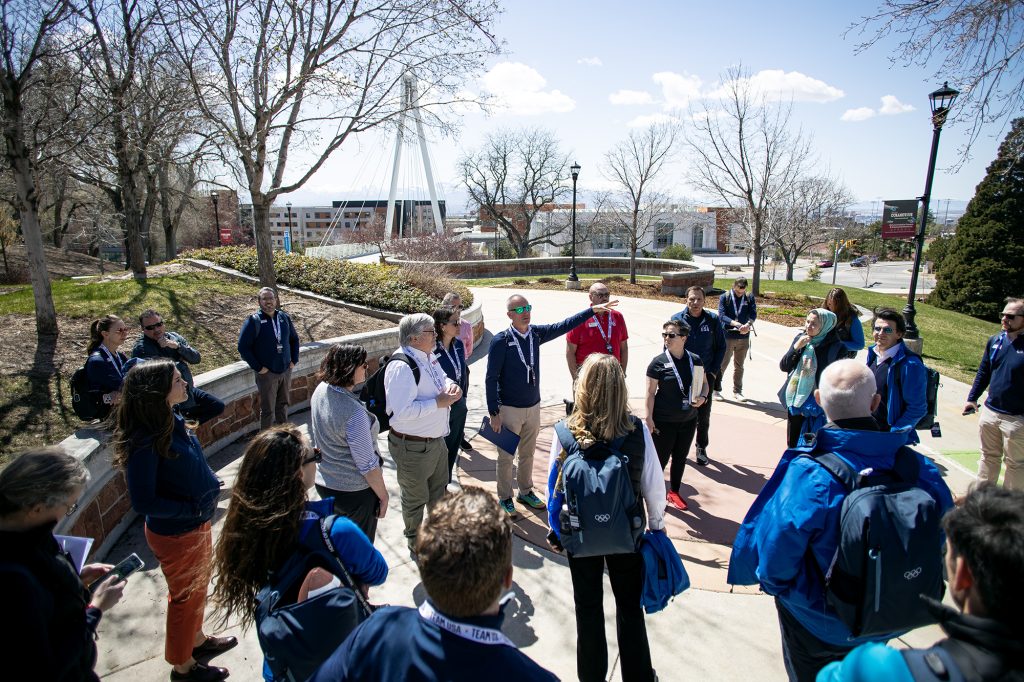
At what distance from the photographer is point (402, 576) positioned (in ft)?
13.3

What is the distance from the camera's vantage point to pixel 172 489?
9.48ft

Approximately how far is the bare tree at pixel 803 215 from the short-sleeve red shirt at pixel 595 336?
82.3ft

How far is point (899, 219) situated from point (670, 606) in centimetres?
1329

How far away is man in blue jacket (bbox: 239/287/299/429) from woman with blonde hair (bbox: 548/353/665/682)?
421 centimetres

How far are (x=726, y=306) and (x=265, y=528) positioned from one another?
724cm

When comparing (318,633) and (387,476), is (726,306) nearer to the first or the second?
(387,476)

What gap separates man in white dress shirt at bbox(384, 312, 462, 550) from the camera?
3742 mm

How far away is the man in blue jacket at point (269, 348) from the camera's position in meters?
5.92

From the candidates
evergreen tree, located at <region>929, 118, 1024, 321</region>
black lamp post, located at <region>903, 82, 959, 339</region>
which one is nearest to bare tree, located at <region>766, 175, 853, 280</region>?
evergreen tree, located at <region>929, 118, 1024, 321</region>

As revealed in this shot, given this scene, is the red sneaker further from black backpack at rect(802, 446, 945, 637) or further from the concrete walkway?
black backpack at rect(802, 446, 945, 637)

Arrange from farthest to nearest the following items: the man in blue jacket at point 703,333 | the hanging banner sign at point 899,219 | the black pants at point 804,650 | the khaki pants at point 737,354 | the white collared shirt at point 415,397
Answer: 1. the hanging banner sign at point 899,219
2. the khaki pants at point 737,354
3. the man in blue jacket at point 703,333
4. the white collared shirt at point 415,397
5. the black pants at point 804,650

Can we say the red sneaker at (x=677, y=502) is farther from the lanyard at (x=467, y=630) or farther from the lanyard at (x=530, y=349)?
the lanyard at (x=467, y=630)

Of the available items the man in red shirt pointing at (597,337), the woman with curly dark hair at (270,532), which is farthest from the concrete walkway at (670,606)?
the woman with curly dark hair at (270,532)

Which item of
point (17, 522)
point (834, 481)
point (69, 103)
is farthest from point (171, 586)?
point (69, 103)
